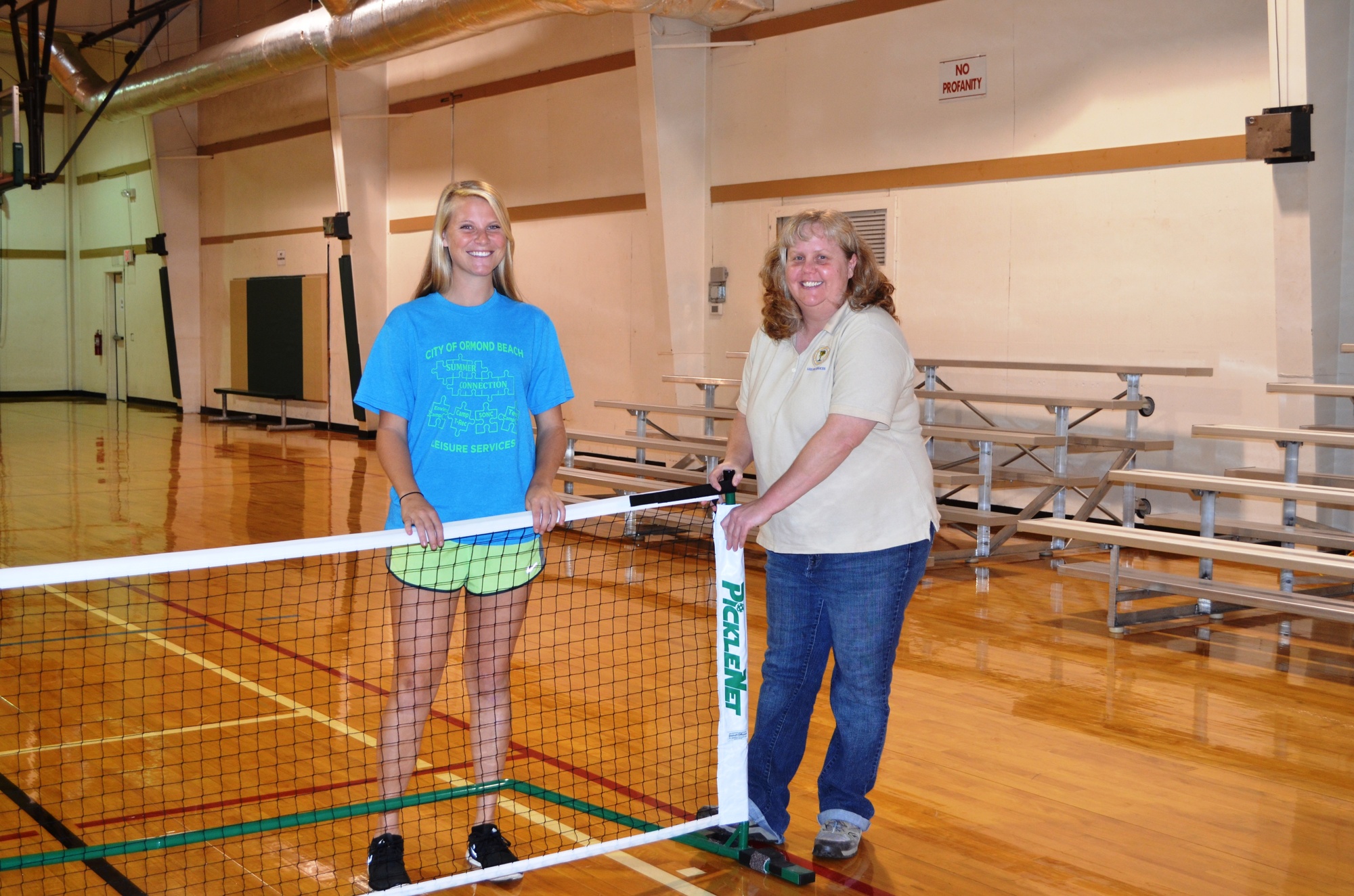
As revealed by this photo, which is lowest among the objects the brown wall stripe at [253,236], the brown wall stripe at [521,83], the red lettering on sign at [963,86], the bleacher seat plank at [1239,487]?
the bleacher seat plank at [1239,487]

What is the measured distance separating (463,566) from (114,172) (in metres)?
19.3

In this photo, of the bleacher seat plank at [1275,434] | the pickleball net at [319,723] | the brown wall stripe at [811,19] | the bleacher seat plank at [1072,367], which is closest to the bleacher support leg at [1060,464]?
the bleacher seat plank at [1072,367]

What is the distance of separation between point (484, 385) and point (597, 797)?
140 cm

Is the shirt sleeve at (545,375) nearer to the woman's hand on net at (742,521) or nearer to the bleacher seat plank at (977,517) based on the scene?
the woman's hand on net at (742,521)

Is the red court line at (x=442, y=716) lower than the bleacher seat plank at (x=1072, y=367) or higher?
lower

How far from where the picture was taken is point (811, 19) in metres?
9.53

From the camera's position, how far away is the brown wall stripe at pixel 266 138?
1528cm

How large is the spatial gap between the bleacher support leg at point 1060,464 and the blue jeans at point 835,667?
14.4ft

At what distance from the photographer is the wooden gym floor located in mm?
2984

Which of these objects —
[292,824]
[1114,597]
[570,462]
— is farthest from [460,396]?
[570,462]

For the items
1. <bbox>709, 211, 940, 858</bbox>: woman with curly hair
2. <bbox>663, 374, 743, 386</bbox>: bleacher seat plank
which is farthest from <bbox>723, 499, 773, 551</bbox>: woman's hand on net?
<bbox>663, 374, 743, 386</bbox>: bleacher seat plank

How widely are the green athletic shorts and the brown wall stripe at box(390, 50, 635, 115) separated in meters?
9.03

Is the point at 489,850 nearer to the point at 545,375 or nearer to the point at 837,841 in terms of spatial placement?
the point at 837,841

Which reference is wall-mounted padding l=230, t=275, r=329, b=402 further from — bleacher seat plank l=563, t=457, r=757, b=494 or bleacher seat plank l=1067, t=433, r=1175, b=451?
bleacher seat plank l=1067, t=433, r=1175, b=451
